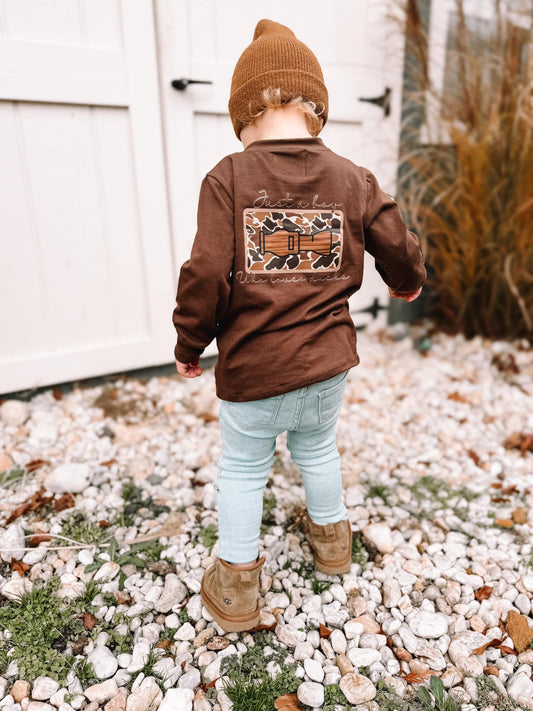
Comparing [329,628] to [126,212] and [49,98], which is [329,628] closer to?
[126,212]

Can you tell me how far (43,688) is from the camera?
3.55 ft

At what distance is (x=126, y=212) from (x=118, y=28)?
66 cm

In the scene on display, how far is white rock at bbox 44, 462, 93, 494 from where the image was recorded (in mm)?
1680

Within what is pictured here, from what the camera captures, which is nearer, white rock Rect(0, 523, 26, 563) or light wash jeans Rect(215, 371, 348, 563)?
light wash jeans Rect(215, 371, 348, 563)

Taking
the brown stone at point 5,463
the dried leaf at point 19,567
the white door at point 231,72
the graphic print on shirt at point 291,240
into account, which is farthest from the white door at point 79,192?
the graphic print on shirt at point 291,240

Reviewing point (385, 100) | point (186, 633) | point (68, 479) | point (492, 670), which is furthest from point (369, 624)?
point (385, 100)

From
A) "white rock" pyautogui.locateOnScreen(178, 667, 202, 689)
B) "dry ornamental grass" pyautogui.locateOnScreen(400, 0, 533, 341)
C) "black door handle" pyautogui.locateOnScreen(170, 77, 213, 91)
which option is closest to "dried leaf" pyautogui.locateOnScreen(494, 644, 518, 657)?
"white rock" pyautogui.locateOnScreen(178, 667, 202, 689)

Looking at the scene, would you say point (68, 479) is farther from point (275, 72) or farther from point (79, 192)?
point (275, 72)

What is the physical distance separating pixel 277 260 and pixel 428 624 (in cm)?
91

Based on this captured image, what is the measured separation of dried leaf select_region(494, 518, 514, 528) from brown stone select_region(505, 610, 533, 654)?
34cm

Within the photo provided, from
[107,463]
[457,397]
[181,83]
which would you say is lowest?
[457,397]

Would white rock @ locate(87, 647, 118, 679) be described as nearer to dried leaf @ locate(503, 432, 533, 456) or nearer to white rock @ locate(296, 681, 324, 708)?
white rock @ locate(296, 681, 324, 708)

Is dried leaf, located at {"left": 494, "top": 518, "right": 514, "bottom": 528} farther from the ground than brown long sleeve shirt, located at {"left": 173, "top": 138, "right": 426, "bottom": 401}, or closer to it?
closer to it

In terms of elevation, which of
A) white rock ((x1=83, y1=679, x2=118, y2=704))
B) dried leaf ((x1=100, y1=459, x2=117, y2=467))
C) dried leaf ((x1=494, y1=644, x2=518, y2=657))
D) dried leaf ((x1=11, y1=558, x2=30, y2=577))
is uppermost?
white rock ((x1=83, y1=679, x2=118, y2=704))
